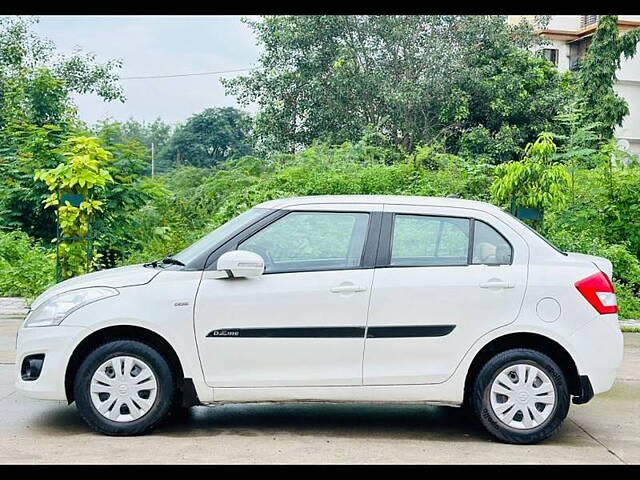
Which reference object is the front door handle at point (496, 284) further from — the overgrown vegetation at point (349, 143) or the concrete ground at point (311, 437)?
the overgrown vegetation at point (349, 143)

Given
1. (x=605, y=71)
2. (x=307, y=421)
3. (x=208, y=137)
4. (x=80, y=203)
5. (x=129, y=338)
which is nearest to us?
(x=129, y=338)

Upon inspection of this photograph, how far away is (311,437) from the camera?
21.8 ft

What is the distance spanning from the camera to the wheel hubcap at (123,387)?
254 inches

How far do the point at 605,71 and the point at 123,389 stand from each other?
35658 mm

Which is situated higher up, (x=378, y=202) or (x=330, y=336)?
(x=378, y=202)

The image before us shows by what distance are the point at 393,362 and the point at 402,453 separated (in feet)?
2.15

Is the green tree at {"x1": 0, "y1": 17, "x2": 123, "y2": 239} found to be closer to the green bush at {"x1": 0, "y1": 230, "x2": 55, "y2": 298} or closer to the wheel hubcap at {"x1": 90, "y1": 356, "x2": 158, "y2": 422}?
the green bush at {"x1": 0, "y1": 230, "x2": 55, "y2": 298}

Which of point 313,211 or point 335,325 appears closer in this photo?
point 335,325

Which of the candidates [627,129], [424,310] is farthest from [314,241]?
[627,129]

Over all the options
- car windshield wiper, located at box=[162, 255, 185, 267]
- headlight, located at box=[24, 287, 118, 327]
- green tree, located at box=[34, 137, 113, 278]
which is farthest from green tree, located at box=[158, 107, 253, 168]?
headlight, located at box=[24, 287, 118, 327]

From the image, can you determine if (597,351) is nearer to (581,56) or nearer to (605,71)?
(605,71)

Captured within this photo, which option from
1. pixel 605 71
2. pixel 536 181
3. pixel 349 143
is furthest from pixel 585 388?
pixel 605 71

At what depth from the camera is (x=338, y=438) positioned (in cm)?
664

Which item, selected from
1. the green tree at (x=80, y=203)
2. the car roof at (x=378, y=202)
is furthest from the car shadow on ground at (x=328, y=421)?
the green tree at (x=80, y=203)
